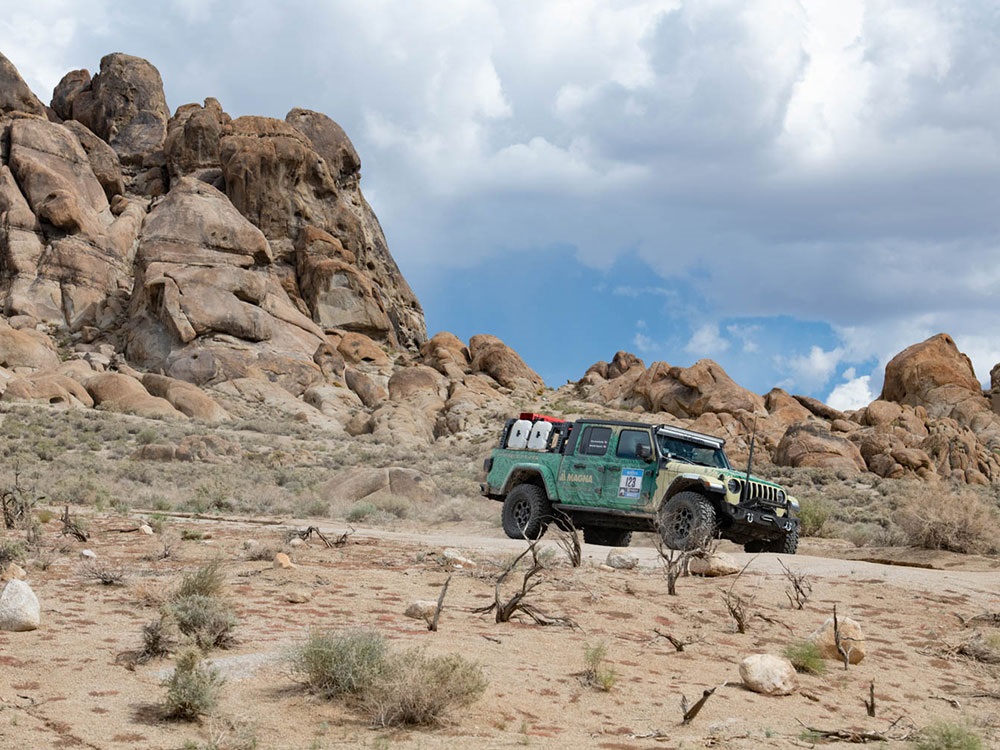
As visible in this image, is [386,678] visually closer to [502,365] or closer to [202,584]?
[202,584]

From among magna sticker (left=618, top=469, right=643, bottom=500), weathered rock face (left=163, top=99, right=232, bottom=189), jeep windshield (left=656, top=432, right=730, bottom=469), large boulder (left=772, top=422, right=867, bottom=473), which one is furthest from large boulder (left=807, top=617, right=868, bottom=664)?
weathered rock face (left=163, top=99, right=232, bottom=189)

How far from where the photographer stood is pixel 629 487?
14.6 metres

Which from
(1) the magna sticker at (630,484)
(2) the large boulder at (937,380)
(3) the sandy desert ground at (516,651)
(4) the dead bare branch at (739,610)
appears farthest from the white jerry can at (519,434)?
(2) the large boulder at (937,380)

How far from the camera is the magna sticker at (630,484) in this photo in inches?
572

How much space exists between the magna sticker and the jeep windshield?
52 centimetres

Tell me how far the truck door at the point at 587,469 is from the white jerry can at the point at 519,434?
1.25 meters

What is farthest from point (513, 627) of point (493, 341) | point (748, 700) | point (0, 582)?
point (493, 341)

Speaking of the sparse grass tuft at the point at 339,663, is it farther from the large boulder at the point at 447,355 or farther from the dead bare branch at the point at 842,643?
the large boulder at the point at 447,355

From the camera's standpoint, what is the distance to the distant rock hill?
153ft

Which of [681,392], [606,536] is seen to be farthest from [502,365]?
[606,536]

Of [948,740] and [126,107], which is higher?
[126,107]

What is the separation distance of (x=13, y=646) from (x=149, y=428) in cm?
3191

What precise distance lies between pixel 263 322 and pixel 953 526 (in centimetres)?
4821

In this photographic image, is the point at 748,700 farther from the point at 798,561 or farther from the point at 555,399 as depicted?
the point at 555,399
